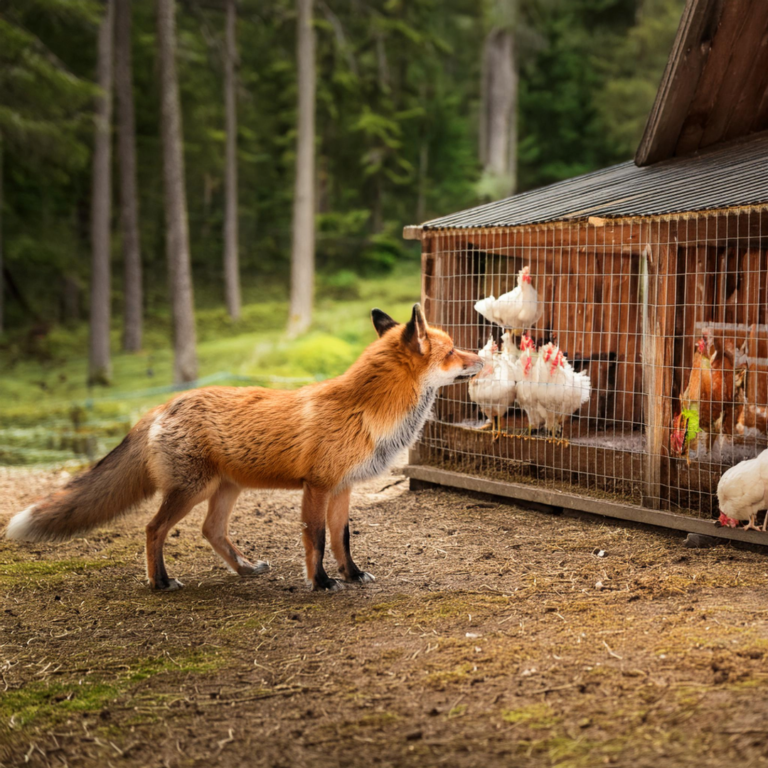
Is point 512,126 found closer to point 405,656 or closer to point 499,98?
point 499,98

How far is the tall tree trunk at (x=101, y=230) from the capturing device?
1922cm

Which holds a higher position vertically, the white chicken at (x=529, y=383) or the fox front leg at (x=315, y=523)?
the white chicken at (x=529, y=383)

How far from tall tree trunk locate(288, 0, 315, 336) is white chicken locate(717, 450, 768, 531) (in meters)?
15.7

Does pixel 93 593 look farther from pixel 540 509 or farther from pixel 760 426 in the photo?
pixel 760 426

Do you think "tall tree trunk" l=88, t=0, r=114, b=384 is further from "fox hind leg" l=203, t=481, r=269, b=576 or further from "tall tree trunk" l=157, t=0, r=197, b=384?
"fox hind leg" l=203, t=481, r=269, b=576

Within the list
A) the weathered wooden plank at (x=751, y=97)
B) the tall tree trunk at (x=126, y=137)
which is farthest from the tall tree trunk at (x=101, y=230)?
the weathered wooden plank at (x=751, y=97)

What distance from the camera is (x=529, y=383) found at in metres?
6.89

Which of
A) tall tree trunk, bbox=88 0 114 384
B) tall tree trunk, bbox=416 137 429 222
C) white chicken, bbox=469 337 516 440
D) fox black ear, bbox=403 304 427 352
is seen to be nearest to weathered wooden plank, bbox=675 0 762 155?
white chicken, bbox=469 337 516 440

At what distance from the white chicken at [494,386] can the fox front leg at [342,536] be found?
2389mm

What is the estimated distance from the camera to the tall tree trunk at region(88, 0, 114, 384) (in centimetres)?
1922

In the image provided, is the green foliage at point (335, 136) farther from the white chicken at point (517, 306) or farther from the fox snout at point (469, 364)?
the fox snout at point (469, 364)

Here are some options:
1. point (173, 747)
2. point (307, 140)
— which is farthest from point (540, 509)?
point (307, 140)

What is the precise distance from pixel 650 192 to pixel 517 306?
1.49 meters

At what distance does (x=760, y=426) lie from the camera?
21.5ft
